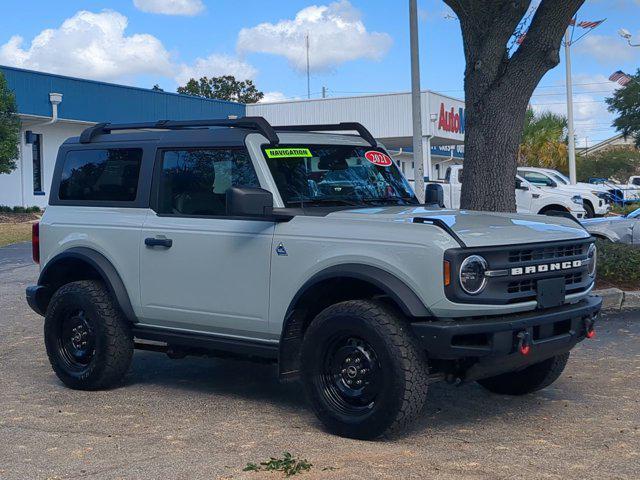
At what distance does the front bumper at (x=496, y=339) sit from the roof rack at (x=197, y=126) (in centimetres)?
196

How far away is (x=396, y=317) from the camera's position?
5.48 meters

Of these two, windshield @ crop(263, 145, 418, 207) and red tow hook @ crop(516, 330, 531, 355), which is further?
windshield @ crop(263, 145, 418, 207)

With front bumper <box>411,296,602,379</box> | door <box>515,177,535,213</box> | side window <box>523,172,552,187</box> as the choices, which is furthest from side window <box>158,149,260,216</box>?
side window <box>523,172,552,187</box>

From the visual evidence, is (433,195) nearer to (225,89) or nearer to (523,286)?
(523,286)

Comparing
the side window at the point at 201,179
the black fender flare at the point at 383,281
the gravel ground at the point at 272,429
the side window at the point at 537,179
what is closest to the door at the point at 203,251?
the side window at the point at 201,179

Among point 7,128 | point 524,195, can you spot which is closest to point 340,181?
point 524,195

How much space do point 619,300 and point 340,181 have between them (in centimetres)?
522

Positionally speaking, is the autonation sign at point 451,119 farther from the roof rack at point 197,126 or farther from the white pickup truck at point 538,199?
the roof rack at point 197,126

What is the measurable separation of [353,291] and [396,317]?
51cm

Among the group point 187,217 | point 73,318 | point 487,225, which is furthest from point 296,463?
point 73,318

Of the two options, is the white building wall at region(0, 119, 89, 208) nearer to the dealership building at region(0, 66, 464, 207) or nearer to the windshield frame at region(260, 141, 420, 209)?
the dealership building at region(0, 66, 464, 207)

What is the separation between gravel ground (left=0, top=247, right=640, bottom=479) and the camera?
5.03 metres

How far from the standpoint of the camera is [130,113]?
112 feet

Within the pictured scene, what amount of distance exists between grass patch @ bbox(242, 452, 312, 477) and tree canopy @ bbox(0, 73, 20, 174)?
23116 mm
